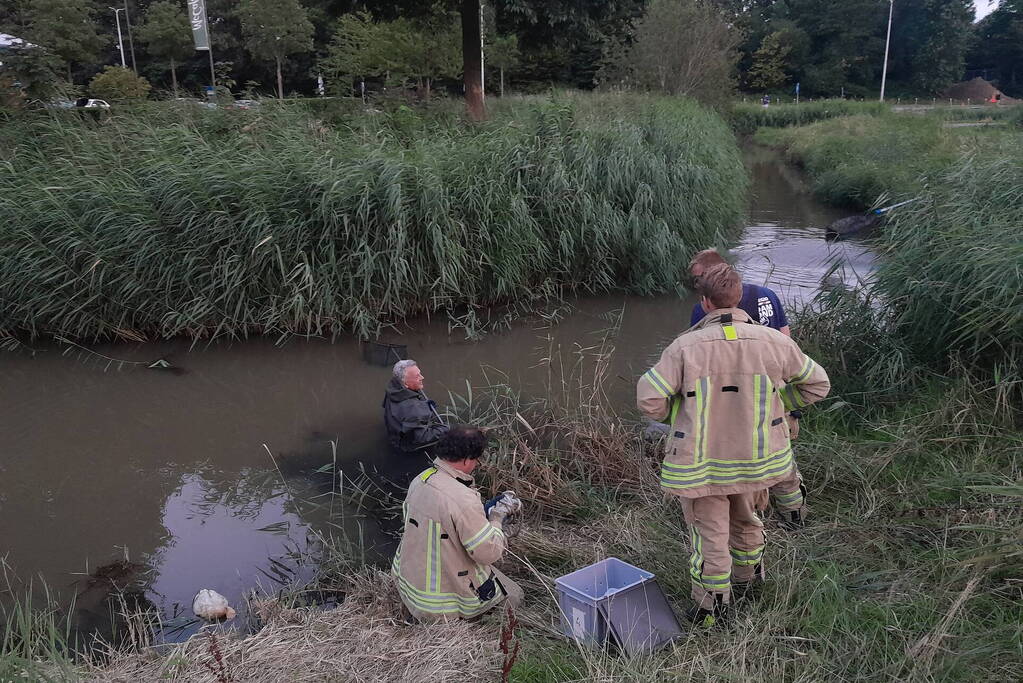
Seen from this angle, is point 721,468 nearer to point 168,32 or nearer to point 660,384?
point 660,384

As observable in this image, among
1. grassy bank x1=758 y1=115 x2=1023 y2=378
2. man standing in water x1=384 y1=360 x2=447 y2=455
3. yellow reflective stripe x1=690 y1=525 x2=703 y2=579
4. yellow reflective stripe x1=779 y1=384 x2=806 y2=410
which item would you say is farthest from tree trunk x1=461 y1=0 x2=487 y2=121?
yellow reflective stripe x1=690 y1=525 x2=703 y2=579

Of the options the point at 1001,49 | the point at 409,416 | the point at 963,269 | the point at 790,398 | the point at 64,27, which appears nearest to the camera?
the point at 790,398

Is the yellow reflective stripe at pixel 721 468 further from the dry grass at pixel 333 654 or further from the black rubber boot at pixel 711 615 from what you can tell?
the dry grass at pixel 333 654

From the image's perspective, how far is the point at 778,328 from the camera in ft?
15.6

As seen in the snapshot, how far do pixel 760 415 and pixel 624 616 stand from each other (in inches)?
39.1

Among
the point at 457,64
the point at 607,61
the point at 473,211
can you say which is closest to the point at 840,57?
the point at 607,61

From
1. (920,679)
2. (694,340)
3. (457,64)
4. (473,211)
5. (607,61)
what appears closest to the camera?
(920,679)

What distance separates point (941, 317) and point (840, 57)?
6519 centimetres

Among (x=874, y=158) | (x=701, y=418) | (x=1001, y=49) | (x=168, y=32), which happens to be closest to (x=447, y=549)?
(x=701, y=418)

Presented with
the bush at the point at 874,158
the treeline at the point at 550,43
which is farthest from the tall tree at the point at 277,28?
the bush at the point at 874,158

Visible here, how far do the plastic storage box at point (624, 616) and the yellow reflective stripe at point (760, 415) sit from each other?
0.73m

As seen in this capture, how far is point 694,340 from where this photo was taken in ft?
10.6

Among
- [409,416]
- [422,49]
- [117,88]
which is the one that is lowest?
[409,416]

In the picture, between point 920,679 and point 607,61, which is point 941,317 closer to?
point 920,679
